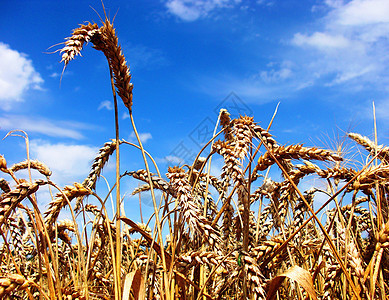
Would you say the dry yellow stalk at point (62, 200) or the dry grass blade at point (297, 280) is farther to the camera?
the dry yellow stalk at point (62, 200)

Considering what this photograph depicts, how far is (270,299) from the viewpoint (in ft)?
5.83

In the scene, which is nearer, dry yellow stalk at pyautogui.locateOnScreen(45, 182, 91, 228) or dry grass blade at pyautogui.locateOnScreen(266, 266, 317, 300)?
dry grass blade at pyautogui.locateOnScreen(266, 266, 317, 300)

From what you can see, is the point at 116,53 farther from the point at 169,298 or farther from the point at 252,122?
the point at 169,298

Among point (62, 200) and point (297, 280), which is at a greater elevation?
point (62, 200)

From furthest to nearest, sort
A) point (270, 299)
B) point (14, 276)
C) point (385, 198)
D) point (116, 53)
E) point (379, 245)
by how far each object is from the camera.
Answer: point (385, 198)
point (116, 53)
point (379, 245)
point (270, 299)
point (14, 276)

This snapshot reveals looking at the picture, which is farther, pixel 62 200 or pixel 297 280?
pixel 62 200

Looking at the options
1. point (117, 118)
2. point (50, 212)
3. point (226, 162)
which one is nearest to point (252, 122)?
point (226, 162)

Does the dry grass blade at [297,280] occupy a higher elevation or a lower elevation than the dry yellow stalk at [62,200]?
lower

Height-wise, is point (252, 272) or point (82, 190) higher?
point (82, 190)

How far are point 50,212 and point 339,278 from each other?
6.90ft

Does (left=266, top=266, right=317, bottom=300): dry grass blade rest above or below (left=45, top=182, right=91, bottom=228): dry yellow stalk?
below

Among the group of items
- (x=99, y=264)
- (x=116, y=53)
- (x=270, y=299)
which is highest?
(x=116, y=53)

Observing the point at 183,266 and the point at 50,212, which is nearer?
the point at 183,266

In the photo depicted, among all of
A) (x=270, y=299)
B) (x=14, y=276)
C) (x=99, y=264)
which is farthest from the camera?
(x=99, y=264)
